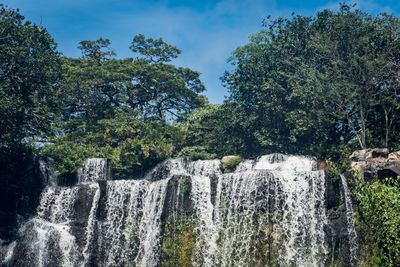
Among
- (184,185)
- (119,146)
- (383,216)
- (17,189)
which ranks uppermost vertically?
(119,146)

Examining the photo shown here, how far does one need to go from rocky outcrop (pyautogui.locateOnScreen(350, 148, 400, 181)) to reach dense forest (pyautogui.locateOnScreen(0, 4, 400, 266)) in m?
0.43

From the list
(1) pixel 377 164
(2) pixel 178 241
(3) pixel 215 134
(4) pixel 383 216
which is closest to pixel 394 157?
(1) pixel 377 164

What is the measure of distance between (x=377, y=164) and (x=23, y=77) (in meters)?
20.6

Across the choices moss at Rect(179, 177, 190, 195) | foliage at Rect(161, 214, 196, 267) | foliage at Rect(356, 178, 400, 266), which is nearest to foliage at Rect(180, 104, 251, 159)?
moss at Rect(179, 177, 190, 195)

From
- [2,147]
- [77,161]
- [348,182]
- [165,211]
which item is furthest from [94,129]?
[348,182]

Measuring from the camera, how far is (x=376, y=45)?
82.8 feet

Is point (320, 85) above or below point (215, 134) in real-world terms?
above

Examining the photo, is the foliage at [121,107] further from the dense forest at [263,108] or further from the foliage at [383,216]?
the foliage at [383,216]

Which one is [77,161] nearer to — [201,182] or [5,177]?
[5,177]

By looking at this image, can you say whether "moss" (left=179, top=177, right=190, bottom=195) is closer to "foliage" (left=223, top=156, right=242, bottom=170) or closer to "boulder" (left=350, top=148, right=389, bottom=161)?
"foliage" (left=223, top=156, right=242, bottom=170)

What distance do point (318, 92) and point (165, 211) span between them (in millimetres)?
13345

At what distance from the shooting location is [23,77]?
24.0 metres

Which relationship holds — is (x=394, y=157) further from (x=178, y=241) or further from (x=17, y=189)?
(x=17, y=189)

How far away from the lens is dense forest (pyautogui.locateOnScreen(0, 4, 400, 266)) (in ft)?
75.0
